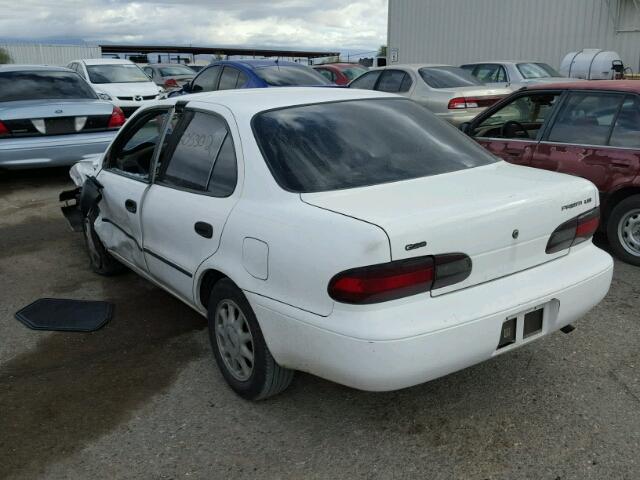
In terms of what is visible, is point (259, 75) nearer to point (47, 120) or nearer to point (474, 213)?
point (47, 120)

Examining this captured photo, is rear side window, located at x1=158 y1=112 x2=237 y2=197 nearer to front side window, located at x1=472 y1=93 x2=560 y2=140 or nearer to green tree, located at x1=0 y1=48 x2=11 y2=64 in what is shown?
front side window, located at x1=472 y1=93 x2=560 y2=140

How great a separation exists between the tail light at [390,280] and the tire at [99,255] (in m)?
3.07

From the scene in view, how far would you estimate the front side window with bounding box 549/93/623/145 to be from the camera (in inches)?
205

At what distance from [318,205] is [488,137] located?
389 centimetres

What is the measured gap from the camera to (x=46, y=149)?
805cm

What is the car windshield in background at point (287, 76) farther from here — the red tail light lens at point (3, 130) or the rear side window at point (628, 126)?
the rear side window at point (628, 126)

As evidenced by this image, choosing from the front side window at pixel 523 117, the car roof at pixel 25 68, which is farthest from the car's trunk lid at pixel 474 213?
the car roof at pixel 25 68

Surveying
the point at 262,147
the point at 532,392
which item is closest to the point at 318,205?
the point at 262,147

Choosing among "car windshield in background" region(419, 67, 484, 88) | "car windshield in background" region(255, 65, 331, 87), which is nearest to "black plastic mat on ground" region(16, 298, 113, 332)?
"car windshield in background" region(255, 65, 331, 87)

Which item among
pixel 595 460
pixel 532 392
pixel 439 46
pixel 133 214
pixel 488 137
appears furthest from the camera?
pixel 439 46

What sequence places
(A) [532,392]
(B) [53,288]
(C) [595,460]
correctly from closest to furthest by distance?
(C) [595,460] < (A) [532,392] < (B) [53,288]

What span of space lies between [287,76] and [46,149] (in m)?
3.79

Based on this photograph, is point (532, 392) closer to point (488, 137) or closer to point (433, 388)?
point (433, 388)

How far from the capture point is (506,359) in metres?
3.54
